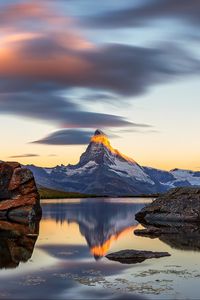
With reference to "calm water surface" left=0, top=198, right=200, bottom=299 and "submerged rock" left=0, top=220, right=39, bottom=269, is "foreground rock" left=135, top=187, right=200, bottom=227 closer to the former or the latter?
"submerged rock" left=0, top=220, right=39, bottom=269

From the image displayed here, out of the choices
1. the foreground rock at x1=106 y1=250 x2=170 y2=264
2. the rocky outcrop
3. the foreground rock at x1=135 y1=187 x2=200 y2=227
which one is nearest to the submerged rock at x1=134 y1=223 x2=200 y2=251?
the foreground rock at x1=106 y1=250 x2=170 y2=264

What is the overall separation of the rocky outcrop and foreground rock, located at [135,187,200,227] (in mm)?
20865

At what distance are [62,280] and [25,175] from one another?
7604 cm

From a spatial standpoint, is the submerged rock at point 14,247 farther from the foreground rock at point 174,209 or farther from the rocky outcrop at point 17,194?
the rocky outcrop at point 17,194

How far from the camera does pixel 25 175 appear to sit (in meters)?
109

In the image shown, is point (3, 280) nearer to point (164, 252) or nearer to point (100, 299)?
point (100, 299)

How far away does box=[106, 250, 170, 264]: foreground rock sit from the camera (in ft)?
141

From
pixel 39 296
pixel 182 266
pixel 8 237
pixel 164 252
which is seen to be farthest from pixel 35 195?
pixel 39 296

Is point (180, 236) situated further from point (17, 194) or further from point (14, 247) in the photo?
point (17, 194)

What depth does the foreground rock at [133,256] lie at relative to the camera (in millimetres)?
43062

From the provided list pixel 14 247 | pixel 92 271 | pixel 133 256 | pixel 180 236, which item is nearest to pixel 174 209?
pixel 180 236

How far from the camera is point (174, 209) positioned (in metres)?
93.7

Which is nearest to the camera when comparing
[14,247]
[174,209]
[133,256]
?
[133,256]

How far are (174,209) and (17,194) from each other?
105 feet
